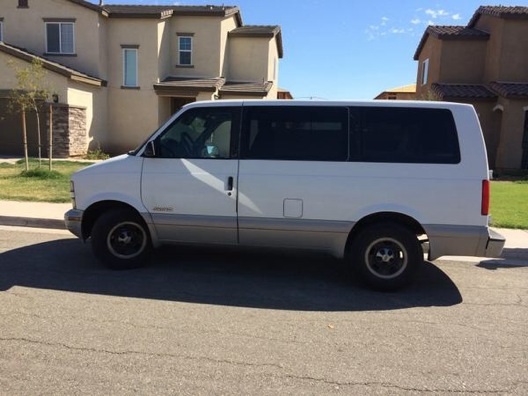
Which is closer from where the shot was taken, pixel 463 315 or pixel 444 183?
pixel 463 315

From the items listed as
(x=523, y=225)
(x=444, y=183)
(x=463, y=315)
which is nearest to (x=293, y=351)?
(x=463, y=315)

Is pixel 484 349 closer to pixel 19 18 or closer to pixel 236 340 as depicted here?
pixel 236 340

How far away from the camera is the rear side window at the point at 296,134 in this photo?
→ 5473 millimetres

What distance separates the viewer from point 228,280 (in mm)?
5727

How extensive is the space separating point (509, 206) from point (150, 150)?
913 cm

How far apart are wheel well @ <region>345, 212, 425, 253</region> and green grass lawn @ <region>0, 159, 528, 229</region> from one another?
4.38m

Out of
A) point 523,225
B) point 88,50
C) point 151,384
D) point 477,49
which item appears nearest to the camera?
point 151,384

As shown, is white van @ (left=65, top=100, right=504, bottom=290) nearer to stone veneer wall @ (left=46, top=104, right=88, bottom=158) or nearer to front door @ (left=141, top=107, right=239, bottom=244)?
front door @ (left=141, top=107, right=239, bottom=244)

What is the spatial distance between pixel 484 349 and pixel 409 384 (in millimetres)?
1002

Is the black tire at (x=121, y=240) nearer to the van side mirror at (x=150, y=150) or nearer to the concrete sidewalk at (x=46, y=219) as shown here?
the van side mirror at (x=150, y=150)

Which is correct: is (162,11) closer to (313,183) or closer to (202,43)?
(202,43)

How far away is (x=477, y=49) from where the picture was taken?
80.9 ft

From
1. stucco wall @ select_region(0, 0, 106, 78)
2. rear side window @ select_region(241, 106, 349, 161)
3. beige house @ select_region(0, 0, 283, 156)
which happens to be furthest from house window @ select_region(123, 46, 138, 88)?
rear side window @ select_region(241, 106, 349, 161)

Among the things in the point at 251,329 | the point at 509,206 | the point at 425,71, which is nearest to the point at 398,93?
the point at 425,71
